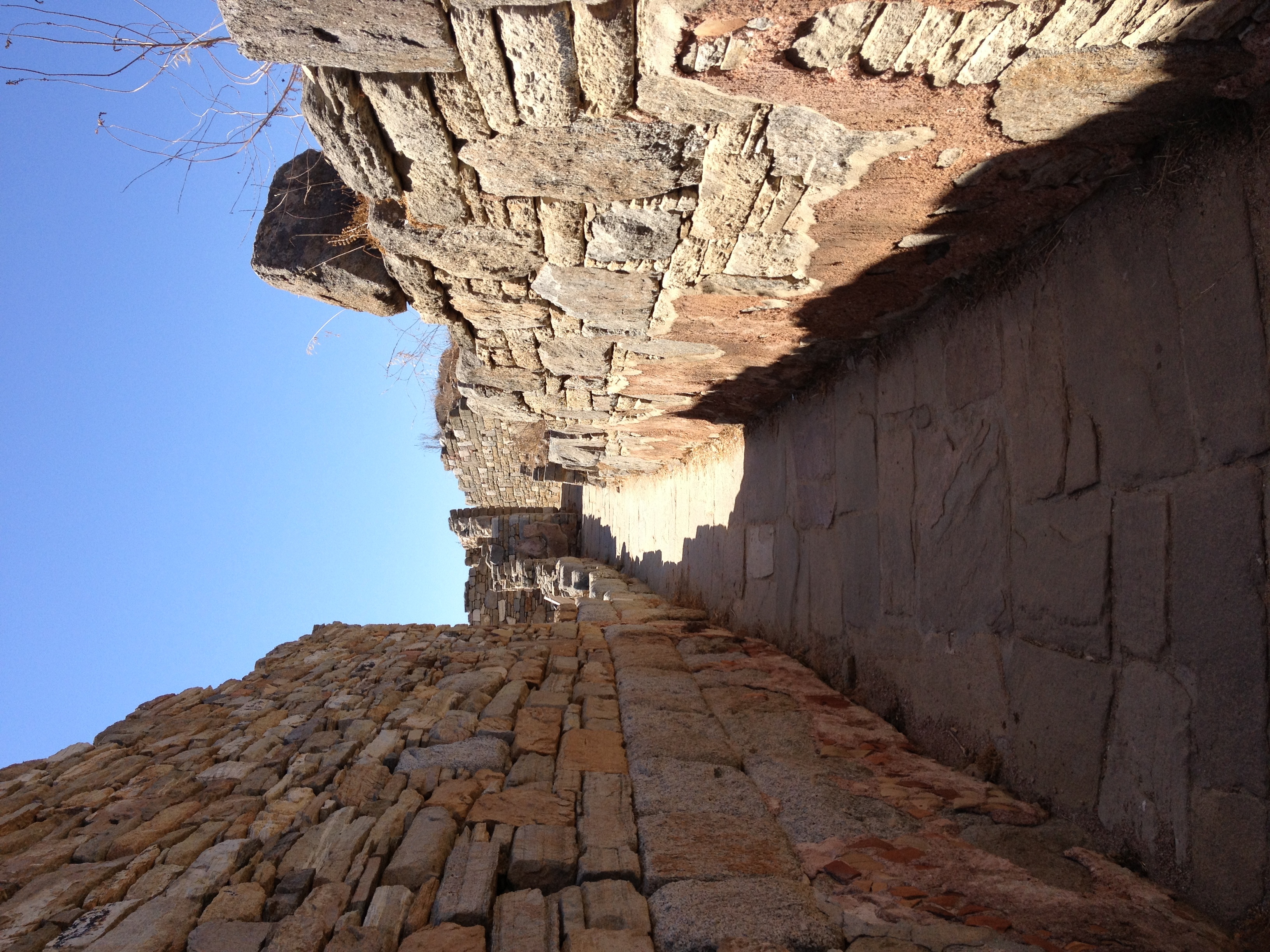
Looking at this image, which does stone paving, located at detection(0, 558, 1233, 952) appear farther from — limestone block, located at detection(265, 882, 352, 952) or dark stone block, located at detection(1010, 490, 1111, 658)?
dark stone block, located at detection(1010, 490, 1111, 658)

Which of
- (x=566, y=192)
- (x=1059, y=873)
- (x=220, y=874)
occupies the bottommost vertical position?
(x=220, y=874)

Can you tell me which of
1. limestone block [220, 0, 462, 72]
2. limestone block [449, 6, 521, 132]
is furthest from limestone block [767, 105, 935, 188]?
limestone block [220, 0, 462, 72]

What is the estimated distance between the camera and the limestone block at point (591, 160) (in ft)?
5.29

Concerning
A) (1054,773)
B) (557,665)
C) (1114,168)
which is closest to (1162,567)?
(1054,773)

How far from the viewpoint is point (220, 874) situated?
1.87 m

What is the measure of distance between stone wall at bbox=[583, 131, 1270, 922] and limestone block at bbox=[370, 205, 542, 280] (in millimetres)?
1368

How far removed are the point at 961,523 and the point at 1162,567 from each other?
76cm

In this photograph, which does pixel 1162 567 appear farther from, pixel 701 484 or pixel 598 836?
pixel 701 484

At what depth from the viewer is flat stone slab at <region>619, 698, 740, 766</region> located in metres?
2.50

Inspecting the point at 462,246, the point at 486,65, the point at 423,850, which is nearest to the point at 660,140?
the point at 486,65

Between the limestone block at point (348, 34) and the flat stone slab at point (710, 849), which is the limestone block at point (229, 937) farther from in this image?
the limestone block at point (348, 34)

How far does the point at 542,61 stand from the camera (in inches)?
55.5

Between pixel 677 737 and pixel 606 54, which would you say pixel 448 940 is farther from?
pixel 606 54

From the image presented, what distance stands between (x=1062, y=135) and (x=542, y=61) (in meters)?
1.09
